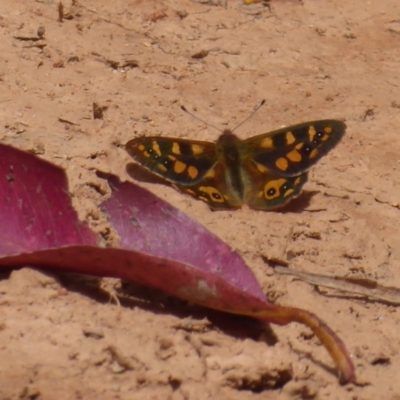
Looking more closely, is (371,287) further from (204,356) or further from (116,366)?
(116,366)

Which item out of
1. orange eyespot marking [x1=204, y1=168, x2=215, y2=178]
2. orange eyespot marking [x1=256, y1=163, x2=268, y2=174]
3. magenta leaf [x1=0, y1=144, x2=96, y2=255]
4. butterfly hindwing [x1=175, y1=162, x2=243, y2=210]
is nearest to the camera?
magenta leaf [x1=0, y1=144, x2=96, y2=255]

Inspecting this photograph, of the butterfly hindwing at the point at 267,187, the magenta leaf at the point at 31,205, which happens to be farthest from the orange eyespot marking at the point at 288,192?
the magenta leaf at the point at 31,205

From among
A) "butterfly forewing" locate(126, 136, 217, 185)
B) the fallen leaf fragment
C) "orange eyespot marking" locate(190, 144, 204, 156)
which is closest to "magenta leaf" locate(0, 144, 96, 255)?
the fallen leaf fragment

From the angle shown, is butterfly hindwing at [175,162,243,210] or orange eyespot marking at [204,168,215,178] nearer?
butterfly hindwing at [175,162,243,210]

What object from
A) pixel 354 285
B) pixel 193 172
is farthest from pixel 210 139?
pixel 354 285

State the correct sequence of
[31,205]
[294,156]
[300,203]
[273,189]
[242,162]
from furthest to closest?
[242,162] → [294,156] → [273,189] → [300,203] → [31,205]

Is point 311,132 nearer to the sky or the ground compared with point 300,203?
nearer to the sky

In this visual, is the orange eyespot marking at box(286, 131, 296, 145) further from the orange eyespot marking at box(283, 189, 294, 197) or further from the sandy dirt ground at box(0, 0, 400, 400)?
the orange eyespot marking at box(283, 189, 294, 197)

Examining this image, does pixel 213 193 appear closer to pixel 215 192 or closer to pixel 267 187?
pixel 215 192

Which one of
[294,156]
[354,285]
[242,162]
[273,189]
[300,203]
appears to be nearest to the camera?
[354,285]
